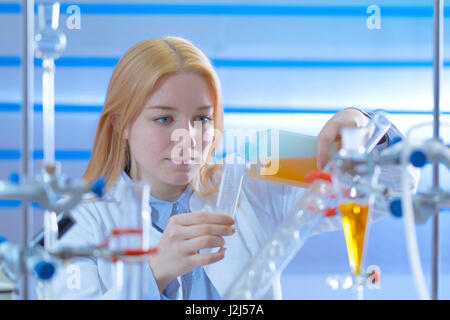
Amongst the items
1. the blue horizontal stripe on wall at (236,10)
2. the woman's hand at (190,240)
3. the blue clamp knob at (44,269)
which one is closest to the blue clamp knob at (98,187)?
the blue clamp knob at (44,269)

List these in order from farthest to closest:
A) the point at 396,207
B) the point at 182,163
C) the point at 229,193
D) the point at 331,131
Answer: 1. the point at 182,163
2. the point at 229,193
3. the point at 331,131
4. the point at 396,207

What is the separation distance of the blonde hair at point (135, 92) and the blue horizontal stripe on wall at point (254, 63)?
28.8 inches

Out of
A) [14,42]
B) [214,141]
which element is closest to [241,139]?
[214,141]

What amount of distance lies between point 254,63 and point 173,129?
40.5 inches

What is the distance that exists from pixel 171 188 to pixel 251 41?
96 centimetres

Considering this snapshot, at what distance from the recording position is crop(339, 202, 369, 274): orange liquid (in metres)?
0.88

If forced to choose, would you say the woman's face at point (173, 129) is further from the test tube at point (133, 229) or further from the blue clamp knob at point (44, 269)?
the blue clamp knob at point (44, 269)

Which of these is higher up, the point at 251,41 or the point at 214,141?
the point at 251,41

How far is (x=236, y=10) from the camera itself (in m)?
2.26

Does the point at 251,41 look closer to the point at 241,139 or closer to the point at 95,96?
the point at 95,96

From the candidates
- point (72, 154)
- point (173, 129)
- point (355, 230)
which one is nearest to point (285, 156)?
point (173, 129)

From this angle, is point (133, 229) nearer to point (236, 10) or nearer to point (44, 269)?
point (44, 269)

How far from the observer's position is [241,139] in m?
1.48

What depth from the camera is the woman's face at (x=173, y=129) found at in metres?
1.33
